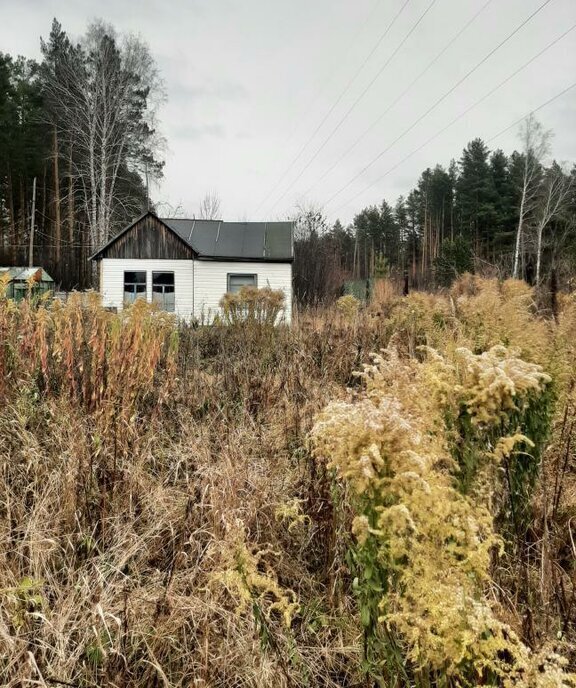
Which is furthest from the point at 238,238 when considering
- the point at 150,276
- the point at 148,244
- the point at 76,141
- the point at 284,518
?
the point at 284,518

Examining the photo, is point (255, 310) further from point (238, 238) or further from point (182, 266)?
point (238, 238)

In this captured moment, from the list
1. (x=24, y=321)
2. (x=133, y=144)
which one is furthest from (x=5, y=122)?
(x=24, y=321)

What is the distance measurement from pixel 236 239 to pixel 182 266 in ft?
7.96

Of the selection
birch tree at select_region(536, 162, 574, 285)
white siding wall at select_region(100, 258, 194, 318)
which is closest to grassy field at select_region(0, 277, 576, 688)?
white siding wall at select_region(100, 258, 194, 318)

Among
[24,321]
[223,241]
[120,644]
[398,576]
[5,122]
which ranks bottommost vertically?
[120,644]

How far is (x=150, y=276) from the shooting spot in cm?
1722

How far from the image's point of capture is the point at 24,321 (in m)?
3.00

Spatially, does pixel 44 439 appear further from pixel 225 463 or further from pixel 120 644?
pixel 120 644

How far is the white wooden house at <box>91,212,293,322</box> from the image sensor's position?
16953 millimetres

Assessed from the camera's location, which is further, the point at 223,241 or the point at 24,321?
the point at 223,241

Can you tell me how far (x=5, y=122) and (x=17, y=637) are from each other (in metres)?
29.2

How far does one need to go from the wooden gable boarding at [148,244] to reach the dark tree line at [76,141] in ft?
11.1

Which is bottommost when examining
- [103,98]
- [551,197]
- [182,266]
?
[182,266]

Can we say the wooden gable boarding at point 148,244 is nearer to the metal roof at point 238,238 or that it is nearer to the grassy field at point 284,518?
the metal roof at point 238,238
